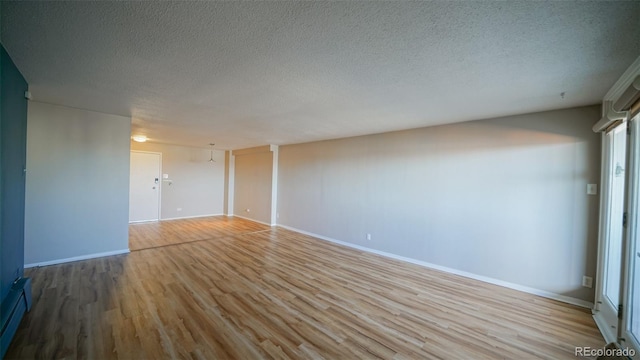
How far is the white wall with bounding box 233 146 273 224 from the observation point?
23.0 ft

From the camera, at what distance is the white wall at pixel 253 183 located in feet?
23.0

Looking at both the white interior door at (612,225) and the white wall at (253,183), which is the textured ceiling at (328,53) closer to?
the white interior door at (612,225)

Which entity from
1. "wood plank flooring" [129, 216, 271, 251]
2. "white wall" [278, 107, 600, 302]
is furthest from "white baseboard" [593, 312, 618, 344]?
"wood plank flooring" [129, 216, 271, 251]

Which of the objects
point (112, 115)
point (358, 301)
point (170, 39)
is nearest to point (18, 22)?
point (170, 39)

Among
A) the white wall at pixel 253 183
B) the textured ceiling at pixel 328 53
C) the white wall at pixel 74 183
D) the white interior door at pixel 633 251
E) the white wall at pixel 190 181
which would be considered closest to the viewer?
the textured ceiling at pixel 328 53

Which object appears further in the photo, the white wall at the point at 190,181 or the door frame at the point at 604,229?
the white wall at the point at 190,181

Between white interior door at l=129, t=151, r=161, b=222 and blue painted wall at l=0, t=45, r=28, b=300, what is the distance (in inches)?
177

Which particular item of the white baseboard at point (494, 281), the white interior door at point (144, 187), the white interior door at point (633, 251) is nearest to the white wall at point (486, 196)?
the white baseboard at point (494, 281)

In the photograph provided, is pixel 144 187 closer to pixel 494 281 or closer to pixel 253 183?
pixel 253 183

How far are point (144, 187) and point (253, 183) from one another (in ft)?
9.72

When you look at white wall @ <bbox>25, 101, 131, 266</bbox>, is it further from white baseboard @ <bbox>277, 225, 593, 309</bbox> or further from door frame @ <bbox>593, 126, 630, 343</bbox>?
door frame @ <bbox>593, 126, 630, 343</bbox>

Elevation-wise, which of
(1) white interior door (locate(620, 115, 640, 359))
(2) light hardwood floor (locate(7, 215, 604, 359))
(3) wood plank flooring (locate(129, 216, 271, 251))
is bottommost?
(3) wood plank flooring (locate(129, 216, 271, 251))

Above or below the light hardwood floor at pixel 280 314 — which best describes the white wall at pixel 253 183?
above

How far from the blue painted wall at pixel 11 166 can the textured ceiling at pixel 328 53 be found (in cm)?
17
